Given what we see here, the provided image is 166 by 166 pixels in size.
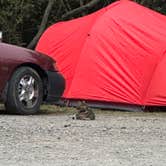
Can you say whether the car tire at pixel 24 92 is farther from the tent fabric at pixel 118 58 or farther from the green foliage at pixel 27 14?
the green foliage at pixel 27 14

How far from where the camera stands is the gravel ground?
6875mm

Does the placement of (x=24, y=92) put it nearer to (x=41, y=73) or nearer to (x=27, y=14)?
(x=41, y=73)

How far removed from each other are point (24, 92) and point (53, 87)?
620 mm

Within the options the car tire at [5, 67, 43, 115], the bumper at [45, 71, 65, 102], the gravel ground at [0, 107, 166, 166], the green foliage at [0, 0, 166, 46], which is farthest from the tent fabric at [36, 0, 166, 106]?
the green foliage at [0, 0, 166, 46]

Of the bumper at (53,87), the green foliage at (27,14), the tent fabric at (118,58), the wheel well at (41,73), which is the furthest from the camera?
the green foliage at (27,14)

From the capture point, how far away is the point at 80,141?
811 centimetres

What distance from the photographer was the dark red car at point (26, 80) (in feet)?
36.3

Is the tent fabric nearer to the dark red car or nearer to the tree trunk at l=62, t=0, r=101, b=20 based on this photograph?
the dark red car

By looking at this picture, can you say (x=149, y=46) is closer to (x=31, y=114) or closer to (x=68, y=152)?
(x=31, y=114)

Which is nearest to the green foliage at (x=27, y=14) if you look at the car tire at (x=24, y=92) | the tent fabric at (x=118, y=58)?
the tent fabric at (x=118, y=58)

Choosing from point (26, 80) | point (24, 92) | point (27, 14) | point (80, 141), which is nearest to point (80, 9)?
point (27, 14)

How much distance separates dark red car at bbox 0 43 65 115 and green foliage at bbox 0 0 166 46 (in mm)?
7648

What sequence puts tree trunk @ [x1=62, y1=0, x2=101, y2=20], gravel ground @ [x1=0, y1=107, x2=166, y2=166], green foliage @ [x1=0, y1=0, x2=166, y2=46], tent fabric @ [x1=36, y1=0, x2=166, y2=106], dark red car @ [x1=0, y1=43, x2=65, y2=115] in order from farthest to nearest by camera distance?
1. tree trunk @ [x1=62, y1=0, x2=101, y2=20]
2. green foliage @ [x1=0, y1=0, x2=166, y2=46]
3. tent fabric @ [x1=36, y1=0, x2=166, y2=106]
4. dark red car @ [x1=0, y1=43, x2=65, y2=115]
5. gravel ground @ [x1=0, y1=107, x2=166, y2=166]

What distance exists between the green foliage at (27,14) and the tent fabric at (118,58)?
493 centimetres
